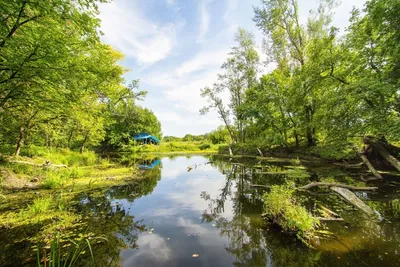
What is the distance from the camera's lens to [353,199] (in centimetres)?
642

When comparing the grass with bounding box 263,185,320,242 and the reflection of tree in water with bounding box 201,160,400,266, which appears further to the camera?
the grass with bounding box 263,185,320,242

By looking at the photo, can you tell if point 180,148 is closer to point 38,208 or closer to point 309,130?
point 309,130

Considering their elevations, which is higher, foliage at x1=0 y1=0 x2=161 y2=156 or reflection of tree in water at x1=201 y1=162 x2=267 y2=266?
foliage at x1=0 y1=0 x2=161 y2=156

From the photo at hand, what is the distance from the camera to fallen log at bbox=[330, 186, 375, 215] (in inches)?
226

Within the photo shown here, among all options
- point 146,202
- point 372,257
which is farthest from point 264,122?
point 372,257

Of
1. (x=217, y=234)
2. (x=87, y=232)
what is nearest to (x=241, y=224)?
(x=217, y=234)

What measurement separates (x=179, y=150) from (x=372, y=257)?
41.7m

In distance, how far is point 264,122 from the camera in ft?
74.4

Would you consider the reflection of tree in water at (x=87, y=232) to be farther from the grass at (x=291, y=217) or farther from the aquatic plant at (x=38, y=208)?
the grass at (x=291, y=217)

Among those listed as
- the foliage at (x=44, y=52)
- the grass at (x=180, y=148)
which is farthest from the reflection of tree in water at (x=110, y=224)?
the grass at (x=180, y=148)

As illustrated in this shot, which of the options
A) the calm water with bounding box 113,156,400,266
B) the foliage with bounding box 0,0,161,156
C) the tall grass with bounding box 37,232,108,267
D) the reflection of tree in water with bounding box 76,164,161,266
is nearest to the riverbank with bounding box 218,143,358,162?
the calm water with bounding box 113,156,400,266

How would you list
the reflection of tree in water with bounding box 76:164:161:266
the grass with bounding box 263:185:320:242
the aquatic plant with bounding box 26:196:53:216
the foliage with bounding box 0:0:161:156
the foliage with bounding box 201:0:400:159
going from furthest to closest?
the foliage with bounding box 201:0:400:159
the foliage with bounding box 0:0:161:156
the aquatic plant with bounding box 26:196:53:216
the grass with bounding box 263:185:320:242
the reflection of tree in water with bounding box 76:164:161:266

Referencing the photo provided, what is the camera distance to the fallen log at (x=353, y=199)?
18.8 feet

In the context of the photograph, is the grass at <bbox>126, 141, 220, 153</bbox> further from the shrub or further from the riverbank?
the shrub
